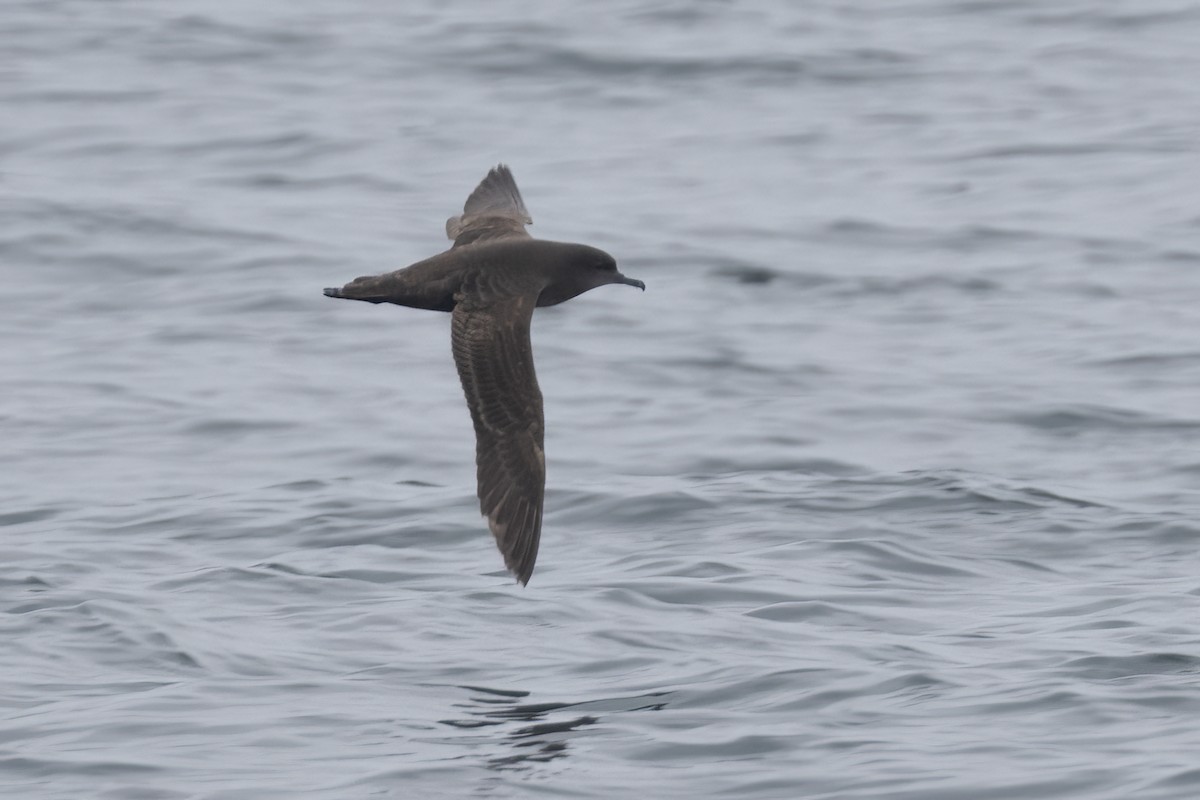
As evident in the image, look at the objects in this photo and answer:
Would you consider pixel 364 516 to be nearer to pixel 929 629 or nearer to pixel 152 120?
pixel 929 629

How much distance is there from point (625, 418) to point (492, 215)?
2.92m

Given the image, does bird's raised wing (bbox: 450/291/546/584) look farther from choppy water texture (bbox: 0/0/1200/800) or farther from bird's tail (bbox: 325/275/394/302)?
choppy water texture (bbox: 0/0/1200/800)

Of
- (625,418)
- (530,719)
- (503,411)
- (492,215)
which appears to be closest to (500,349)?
(503,411)

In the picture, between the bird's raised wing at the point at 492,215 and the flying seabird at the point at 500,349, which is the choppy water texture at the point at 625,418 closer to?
the flying seabird at the point at 500,349

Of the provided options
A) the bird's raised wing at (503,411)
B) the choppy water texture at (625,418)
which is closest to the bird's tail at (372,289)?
the bird's raised wing at (503,411)

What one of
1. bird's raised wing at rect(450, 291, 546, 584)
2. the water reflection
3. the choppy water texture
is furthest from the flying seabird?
the choppy water texture

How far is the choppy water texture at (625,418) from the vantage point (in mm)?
7652

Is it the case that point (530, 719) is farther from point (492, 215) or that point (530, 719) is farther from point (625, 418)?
point (625, 418)

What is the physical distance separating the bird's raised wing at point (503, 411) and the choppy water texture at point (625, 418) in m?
0.63

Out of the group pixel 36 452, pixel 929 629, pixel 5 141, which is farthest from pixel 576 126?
pixel 929 629

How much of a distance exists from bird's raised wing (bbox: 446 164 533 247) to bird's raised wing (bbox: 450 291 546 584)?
86 cm

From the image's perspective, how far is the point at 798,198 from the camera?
17.5 m

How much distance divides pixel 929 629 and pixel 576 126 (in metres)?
11.8

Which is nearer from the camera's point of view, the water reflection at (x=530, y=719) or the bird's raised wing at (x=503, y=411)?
the water reflection at (x=530, y=719)
